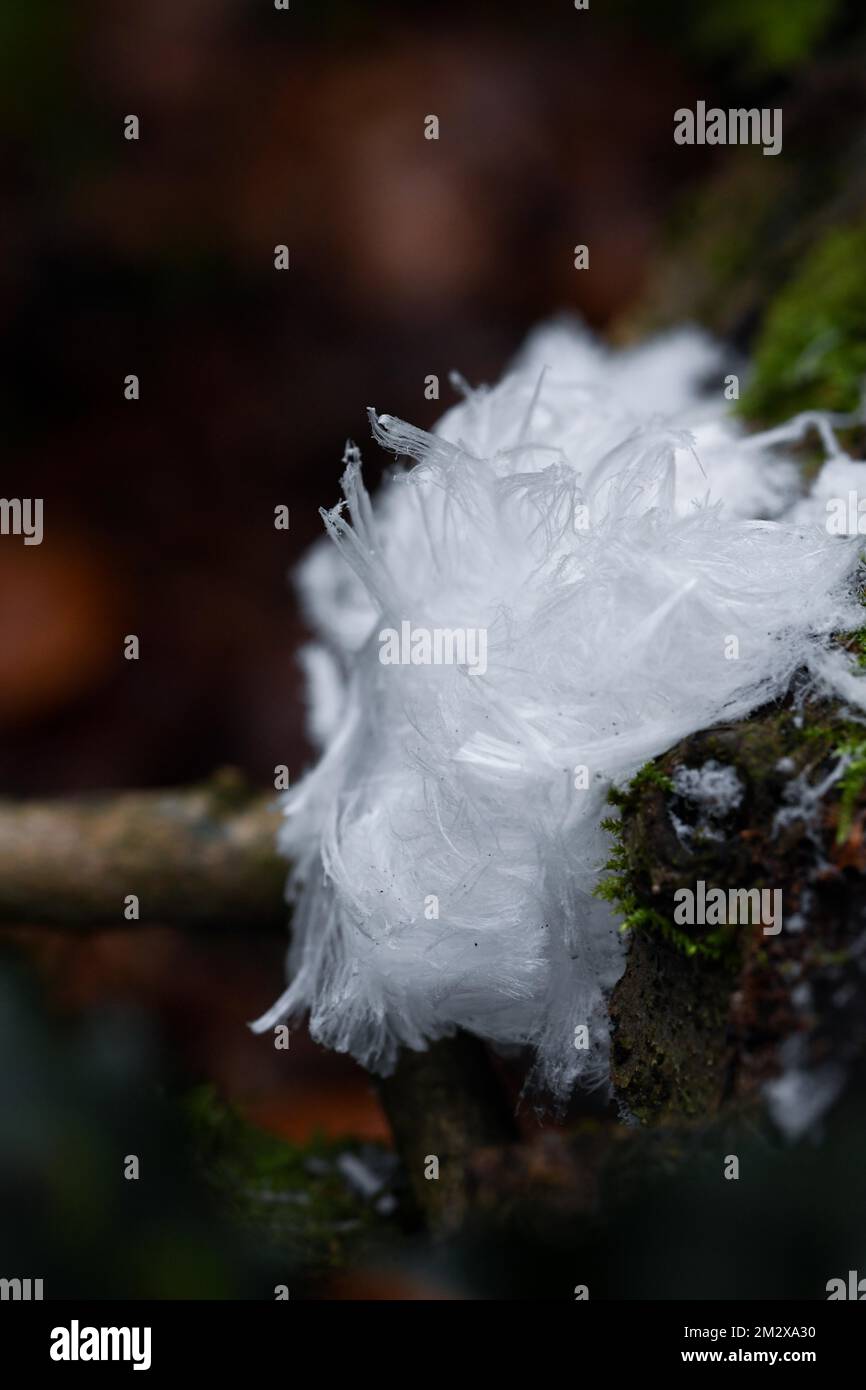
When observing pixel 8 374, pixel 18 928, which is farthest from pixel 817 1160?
pixel 8 374

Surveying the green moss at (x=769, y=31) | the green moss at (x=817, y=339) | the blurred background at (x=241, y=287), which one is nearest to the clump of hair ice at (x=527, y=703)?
the green moss at (x=817, y=339)

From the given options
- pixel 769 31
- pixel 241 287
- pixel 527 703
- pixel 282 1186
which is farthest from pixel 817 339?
pixel 241 287

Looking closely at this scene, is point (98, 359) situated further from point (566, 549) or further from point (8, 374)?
point (566, 549)

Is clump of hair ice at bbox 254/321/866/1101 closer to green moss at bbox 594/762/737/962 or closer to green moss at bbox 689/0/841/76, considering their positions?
green moss at bbox 594/762/737/962

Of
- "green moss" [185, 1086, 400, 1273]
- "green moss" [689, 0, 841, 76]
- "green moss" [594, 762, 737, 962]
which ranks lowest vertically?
"green moss" [185, 1086, 400, 1273]

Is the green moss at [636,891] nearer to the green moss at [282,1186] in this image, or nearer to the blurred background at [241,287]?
the green moss at [282,1186]

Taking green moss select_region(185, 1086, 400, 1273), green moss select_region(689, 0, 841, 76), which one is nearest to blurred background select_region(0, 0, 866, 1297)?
green moss select_region(689, 0, 841, 76)
